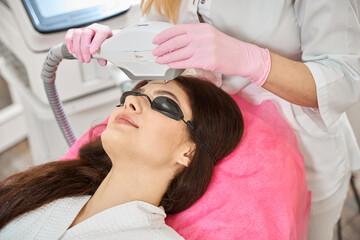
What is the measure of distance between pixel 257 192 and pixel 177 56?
500 millimetres

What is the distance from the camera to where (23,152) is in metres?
2.51

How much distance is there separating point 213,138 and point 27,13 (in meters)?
0.85

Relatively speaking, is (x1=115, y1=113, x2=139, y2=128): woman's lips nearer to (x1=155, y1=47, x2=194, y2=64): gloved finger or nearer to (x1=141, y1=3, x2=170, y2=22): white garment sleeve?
(x1=155, y1=47, x2=194, y2=64): gloved finger

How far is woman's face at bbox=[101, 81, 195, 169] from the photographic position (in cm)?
100

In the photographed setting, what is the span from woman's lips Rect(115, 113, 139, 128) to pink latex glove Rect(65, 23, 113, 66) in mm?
157

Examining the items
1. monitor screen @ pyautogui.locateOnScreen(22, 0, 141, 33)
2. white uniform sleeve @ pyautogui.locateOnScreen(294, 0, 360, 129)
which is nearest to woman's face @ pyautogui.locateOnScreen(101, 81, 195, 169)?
white uniform sleeve @ pyautogui.locateOnScreen(294, 0, 360, 129)

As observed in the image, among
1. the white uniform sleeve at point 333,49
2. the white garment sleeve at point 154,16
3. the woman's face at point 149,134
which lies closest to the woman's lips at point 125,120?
the woman's face at point 149,134

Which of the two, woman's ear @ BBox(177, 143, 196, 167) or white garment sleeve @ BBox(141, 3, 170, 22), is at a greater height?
white garment sleeve @ BBox(141, 3, 170, 22)

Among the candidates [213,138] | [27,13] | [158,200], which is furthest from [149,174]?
[27,13]

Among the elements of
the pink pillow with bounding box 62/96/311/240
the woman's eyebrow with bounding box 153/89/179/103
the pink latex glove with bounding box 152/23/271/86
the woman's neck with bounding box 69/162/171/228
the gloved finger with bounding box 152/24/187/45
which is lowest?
the pink pillow with bounding box 62/96/311/240

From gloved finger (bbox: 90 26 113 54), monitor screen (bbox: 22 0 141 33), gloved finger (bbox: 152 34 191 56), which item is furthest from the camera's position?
monitor screen (bbox: 22 0 141 33)

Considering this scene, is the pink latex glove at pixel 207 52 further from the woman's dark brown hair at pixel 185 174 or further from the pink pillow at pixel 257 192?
the pink pillow at pixel 257 192

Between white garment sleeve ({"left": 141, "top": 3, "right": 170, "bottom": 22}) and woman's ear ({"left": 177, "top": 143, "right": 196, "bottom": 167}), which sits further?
white garment sleeve ({"left": 141, "top": 3, "right": 170, "bottom": 22})

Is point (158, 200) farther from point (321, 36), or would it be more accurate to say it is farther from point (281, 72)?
point (321, 36)
